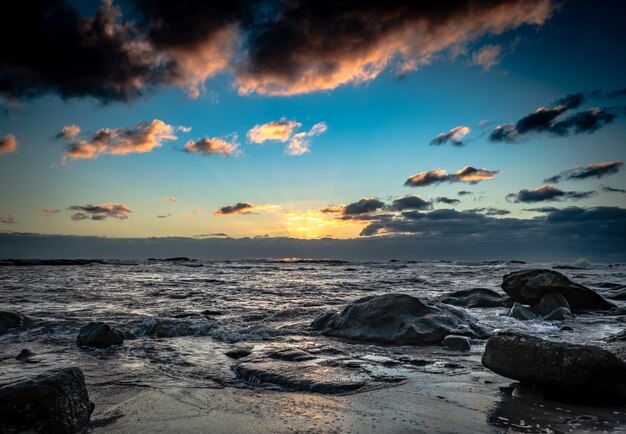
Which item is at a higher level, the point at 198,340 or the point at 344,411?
the point at 344,411

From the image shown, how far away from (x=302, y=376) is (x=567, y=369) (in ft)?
8.09

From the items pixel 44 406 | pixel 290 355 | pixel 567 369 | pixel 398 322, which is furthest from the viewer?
pixel 398 322

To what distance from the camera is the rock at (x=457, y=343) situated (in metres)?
5.43

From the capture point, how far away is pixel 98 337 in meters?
5.35

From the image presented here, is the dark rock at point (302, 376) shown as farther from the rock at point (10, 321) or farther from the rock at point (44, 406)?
the rock at point (10, 321)

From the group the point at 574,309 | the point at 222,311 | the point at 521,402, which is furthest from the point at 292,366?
the point at 574,309

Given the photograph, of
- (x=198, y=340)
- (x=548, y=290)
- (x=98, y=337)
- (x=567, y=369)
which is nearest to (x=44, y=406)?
(x=98, y=337)

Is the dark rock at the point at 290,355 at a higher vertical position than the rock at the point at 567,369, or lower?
lower

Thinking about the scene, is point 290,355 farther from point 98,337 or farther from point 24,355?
point 24,355

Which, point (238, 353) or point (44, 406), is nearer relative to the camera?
point (44, 406)

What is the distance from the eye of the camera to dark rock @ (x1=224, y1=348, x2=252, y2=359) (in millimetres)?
4938

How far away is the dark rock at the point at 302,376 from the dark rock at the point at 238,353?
1.65 feet

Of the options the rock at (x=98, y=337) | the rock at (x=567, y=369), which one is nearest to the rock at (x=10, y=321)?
the rock at (x=98, y=337)

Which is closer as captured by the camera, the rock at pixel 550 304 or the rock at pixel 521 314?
the rock at pixel 521 314
